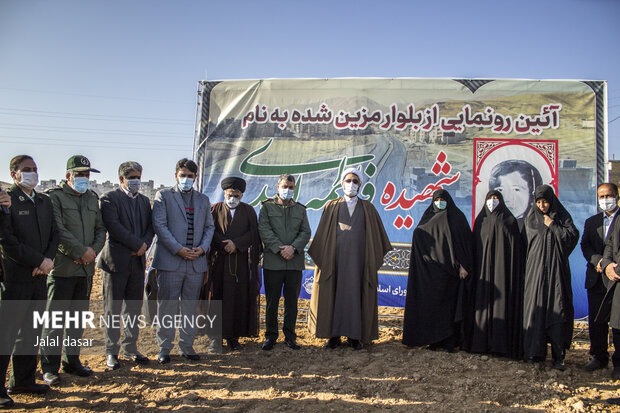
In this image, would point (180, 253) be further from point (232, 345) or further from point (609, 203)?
point (609, 203)

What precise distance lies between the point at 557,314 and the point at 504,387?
93 centimetres

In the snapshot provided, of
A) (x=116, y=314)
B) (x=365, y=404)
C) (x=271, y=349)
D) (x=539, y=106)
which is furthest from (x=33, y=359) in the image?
(x=539, y=106)

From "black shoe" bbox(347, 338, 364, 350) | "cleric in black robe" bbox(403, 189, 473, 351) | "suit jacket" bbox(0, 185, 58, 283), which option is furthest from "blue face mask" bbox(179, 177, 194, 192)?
"cleric in black robe" bbox(403, 189, 473, 351)

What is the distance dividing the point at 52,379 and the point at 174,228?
1446 mm

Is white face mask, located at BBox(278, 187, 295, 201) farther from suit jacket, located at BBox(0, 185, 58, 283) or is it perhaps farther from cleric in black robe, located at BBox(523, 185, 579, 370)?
cleric in black robe, located at BBox(523, 185, 579, 370)

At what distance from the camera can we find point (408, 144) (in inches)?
221

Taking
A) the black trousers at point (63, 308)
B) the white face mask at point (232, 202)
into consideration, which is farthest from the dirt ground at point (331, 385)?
the white face mask at point (232, 202)

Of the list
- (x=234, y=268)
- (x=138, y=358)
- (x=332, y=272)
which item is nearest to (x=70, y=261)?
(x=138, y=358)

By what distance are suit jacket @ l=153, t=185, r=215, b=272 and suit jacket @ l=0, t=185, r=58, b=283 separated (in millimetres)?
826

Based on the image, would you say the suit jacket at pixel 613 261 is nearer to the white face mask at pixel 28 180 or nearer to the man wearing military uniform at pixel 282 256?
the man wearing military uniform at pixel 282 256

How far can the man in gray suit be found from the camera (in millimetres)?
3877

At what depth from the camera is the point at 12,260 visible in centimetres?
306

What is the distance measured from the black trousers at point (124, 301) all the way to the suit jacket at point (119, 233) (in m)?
0.07

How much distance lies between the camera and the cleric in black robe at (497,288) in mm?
4242
